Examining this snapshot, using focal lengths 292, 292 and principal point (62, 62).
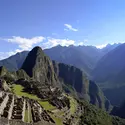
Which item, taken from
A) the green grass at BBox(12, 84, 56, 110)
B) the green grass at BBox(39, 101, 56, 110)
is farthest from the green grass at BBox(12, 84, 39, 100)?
the green grass at BBox(39, 101, 56, 110)

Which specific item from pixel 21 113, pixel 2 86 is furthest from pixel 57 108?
pixel 21 113

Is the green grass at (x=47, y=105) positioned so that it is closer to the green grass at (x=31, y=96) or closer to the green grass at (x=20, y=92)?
the green grass at (x=31, y=96)

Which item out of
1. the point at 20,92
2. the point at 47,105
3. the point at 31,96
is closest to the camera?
the point at 47,105

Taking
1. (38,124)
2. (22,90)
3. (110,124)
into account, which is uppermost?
(22,90)

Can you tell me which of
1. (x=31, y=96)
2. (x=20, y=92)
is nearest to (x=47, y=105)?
(x=31, y=96)

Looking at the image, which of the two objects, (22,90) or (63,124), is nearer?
(63,124)

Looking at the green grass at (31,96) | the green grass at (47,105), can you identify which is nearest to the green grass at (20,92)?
the green grass at (31,96)

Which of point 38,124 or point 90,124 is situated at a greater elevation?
point 38,124

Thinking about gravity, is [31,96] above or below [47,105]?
above

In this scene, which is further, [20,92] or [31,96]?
[20,92]

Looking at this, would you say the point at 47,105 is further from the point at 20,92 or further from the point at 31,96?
the point at 20,92

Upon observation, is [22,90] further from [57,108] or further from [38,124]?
[38,124]
